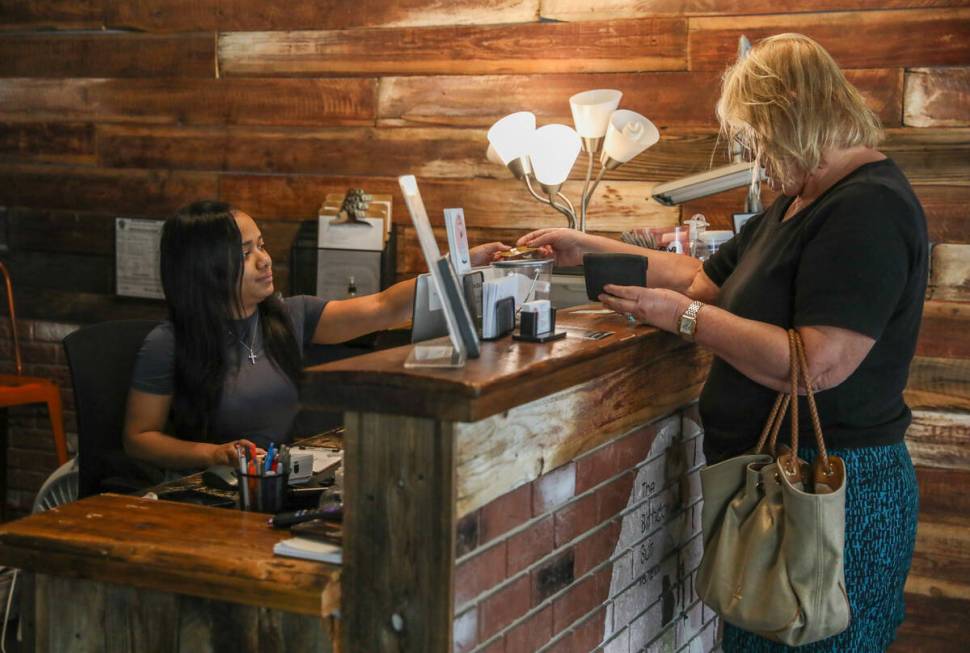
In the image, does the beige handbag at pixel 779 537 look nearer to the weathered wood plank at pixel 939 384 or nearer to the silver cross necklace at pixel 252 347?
the silver cross necklace at pixel 252 347

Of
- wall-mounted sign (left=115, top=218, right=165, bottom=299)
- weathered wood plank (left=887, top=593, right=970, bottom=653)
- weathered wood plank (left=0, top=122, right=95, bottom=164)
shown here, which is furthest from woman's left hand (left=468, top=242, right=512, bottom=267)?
weathered wood plank (left=0, top=122, right=95, bottom=164)

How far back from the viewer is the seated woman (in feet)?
9.75

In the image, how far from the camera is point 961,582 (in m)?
3.53

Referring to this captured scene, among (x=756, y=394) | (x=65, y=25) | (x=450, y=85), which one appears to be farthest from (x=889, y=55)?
(x=65, y=25)

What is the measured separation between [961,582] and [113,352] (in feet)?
8.29

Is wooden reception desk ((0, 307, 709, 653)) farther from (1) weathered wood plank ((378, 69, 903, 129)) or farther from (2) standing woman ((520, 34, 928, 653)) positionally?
(1) weathered wood plank ((378, 69, 903, 129))

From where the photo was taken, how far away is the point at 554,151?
11.3 feet

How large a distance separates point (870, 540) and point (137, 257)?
10.4 feet

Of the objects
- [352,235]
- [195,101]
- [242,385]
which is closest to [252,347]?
[242,385]

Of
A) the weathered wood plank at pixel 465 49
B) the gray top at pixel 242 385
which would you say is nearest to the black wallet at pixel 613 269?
the gray top at pixel 242 385

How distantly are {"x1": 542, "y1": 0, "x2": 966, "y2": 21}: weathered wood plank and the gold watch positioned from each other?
177 centimetres

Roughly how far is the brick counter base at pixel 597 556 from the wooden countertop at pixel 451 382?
0.19 m

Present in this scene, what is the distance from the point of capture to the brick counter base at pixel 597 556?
1.80 metres

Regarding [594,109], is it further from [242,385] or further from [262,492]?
[262,492]
